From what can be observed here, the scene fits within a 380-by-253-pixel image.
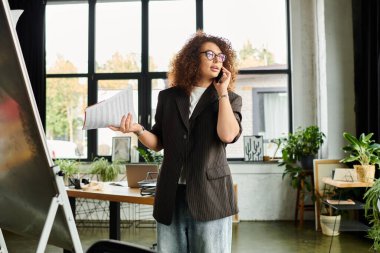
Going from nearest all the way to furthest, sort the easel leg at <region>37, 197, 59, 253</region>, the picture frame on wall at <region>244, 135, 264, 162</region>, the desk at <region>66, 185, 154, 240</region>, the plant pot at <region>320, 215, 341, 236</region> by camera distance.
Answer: the easel leg at <region>37, 197, 59, 253</region> → the desk at <region>66, 185, 154, 240</region> → the plant pot at <region>320, 215, 341, 236</region> → the picture frame on wall at <region>244, 135, 264, 162</region>

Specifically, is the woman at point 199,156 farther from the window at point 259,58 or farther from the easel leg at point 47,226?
the window at point 259,58

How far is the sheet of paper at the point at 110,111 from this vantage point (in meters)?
1.19

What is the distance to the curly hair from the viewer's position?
4.84ft

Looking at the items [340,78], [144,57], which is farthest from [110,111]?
[144,57]

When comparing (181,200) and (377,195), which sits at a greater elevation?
(181,200)

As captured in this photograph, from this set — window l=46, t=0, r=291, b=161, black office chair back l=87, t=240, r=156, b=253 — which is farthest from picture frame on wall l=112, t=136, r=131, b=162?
black office chair back l=87, t=240, r=156, b=253

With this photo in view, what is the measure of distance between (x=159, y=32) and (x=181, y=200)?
15.2ft

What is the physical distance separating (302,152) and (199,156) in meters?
3.75

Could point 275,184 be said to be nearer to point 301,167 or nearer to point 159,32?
point 301,167

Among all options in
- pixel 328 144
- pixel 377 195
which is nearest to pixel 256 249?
pixel 377 195

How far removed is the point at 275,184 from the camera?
17.1ft

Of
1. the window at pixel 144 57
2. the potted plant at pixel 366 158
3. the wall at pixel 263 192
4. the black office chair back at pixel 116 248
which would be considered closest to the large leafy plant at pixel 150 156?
the window at pixel 144 57

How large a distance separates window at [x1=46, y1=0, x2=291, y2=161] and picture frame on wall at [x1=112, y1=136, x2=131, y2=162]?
140 mm

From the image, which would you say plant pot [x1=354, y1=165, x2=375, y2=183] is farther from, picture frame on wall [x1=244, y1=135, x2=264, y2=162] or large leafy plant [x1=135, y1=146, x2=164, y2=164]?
large leafy plant [x1=135, y1=146, x2=164, y2=164]
